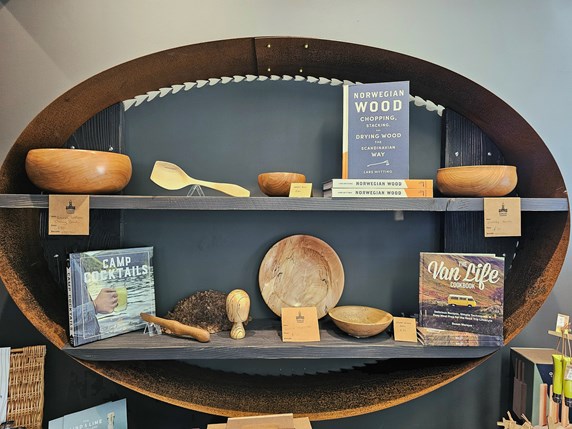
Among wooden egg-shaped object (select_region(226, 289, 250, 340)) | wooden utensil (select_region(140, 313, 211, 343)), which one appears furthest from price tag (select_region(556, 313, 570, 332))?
wooden utensil (select_region(140, 313, 211, 343))

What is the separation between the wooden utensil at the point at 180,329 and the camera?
112cm

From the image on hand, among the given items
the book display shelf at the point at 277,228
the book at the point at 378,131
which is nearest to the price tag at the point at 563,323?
the book display shelf at the point at 277,228

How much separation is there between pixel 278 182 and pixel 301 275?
382 mm

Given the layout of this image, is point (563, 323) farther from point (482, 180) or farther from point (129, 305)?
point (129, 305)

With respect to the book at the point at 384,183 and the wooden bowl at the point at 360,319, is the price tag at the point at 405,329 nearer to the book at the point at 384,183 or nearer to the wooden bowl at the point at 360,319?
the wooden bowl at the point at 360,319

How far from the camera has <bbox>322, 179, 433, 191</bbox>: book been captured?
1071 mm

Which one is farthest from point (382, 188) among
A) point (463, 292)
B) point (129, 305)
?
point (129, 305)

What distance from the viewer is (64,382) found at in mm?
1348

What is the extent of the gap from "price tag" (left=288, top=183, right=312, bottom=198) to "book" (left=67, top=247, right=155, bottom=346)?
558 millimetres

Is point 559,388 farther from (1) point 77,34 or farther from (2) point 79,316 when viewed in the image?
(1) point 77,34

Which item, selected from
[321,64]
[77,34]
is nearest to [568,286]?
[321,64]

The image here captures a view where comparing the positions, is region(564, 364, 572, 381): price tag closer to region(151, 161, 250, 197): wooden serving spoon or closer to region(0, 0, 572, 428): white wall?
region(0, 0, 572, 428): white wall

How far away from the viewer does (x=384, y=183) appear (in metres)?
1.08

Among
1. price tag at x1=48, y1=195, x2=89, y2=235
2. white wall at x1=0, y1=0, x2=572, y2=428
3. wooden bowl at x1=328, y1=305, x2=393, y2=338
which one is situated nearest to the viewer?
price tag at x1=48, y1=195, x2=89, y2=235
